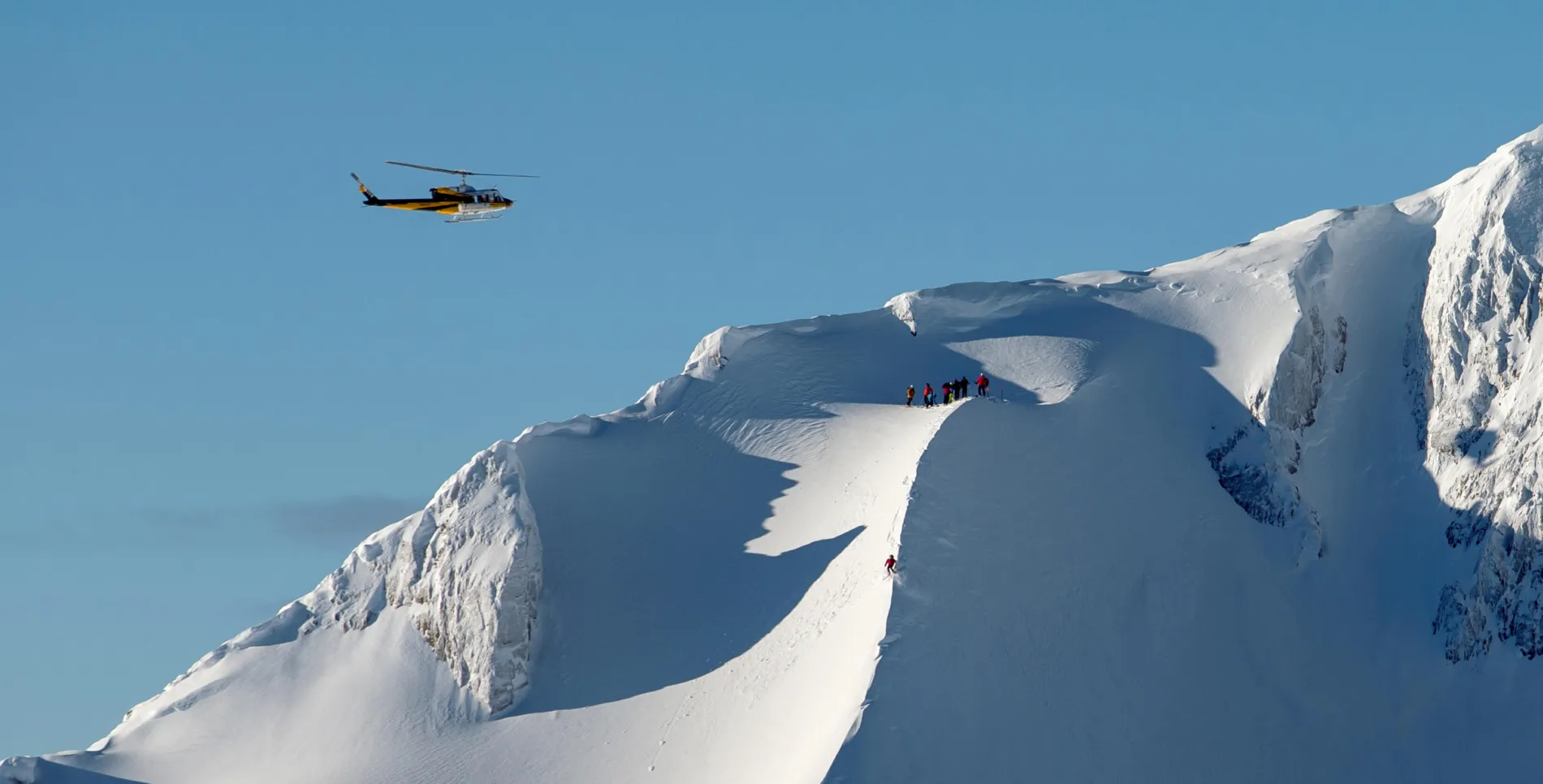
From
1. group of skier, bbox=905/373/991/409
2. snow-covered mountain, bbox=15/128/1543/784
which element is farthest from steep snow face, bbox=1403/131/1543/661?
group of skier, bbox=905/373/991/409

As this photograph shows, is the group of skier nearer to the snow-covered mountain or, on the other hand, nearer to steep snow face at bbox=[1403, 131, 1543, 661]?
the snow-covered mountain

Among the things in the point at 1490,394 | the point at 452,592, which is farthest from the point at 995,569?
the point at 1490,394

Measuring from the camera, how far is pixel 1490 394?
9700 centimetres

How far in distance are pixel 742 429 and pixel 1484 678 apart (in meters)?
31.6

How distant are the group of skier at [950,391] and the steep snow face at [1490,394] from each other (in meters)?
19.4

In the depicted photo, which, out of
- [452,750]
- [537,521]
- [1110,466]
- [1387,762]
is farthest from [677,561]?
[1387,762]

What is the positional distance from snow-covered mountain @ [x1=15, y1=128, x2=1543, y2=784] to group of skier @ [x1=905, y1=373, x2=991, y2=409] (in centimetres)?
99

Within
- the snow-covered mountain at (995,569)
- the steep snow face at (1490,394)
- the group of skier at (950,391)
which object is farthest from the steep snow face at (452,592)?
the steep snow face at (1490,394)

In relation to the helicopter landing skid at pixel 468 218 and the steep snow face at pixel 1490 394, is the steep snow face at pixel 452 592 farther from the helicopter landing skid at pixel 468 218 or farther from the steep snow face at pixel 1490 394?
the steep snow face at pixel 1490 394

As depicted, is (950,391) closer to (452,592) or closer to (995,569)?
(995,569)

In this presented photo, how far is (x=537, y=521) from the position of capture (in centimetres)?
9294

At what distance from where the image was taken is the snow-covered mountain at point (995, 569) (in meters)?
83.6

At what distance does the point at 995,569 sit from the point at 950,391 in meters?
10.9

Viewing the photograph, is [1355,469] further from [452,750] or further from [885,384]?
[452,750]
